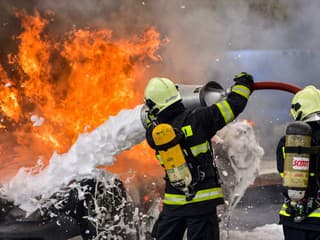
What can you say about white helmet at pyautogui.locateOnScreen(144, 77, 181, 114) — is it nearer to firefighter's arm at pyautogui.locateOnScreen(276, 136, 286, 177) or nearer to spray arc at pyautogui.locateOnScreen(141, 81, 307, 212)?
spray arc at pyautogui.locateOnScreen(141, 81, 307, 212)

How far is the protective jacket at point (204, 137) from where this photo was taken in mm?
2992

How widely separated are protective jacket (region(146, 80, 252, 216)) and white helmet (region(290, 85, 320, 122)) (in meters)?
0.36

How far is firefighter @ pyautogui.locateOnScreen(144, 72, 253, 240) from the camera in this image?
2975 millimetres

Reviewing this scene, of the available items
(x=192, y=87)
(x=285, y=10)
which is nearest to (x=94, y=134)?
(x=192, y=87)

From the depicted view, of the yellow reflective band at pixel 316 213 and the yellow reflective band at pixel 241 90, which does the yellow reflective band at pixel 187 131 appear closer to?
the yellow reflective band at pixel 241 90

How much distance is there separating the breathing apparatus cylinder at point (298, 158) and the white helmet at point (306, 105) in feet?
0.65

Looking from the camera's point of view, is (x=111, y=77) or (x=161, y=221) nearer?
(x=161, y=221)

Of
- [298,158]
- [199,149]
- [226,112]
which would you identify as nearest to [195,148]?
[199,149]

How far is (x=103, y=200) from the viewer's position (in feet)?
14.0

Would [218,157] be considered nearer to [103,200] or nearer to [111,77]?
[103,200]

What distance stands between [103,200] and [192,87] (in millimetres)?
1500

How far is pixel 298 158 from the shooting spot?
2.63m

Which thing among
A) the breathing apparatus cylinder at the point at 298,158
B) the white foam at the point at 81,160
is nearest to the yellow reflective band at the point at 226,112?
the breathing apparatus cylinder at the point at 298,158

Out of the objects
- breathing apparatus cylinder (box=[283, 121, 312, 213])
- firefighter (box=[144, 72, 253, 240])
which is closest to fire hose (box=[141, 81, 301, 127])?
firefighter (box=[144, 72, 253, 240])
